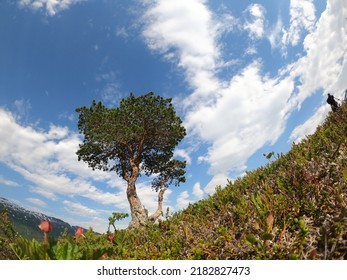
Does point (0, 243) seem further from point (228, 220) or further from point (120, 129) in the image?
point (120, 129)

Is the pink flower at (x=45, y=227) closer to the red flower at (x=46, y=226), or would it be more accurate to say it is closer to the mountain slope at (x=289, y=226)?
the red flower at (x=46, y=226)

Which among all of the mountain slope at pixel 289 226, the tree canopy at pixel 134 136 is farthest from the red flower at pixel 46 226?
the tree canopy at pixel 134 136

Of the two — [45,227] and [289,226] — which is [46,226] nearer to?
[45,227]

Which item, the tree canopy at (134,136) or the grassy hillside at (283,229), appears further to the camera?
the tree canopy at (134,136)

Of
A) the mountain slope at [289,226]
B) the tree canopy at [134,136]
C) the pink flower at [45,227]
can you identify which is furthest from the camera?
the tree canopy at [134,136]

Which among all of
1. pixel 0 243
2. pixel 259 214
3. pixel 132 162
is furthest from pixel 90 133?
pixel 259 214

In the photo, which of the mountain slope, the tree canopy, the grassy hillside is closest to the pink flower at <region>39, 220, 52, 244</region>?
the grassy hillside

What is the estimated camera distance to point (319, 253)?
235 centimetres

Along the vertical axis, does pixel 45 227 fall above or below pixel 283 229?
above

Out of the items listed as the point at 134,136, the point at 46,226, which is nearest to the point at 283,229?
the point at 46,226

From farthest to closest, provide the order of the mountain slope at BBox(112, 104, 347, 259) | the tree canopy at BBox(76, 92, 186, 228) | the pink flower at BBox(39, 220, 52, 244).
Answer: the tree canopy at BBox(76, 92, 186, 228) → the pink flower at BBox(39, 220, 52, 244) → the mountain slope at BBox(112, 104, 347, 259)

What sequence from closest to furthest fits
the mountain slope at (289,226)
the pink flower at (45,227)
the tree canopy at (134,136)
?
the mountain slope at (289,226), the pink flower at (45,227), the tree canopy at (134,136)

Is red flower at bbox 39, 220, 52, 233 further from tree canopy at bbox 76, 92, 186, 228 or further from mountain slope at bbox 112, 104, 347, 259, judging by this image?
tree canopy at bbox 76, 92, 186, 228
